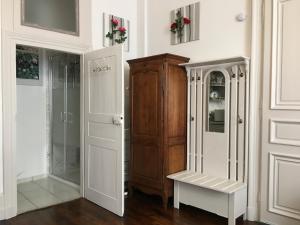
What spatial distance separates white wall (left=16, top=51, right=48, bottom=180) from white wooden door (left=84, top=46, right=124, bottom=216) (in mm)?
1351

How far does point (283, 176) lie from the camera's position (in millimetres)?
2689

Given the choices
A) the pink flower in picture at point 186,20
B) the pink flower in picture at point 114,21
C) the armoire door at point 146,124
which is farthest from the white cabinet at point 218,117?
the pink flower in picture at point 114,21

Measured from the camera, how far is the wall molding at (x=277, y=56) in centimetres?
269

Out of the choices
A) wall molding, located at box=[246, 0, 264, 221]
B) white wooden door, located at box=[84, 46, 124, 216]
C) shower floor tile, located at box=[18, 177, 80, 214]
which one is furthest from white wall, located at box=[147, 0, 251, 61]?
shower floor tile, located at box=[18, 177, 80, 214]

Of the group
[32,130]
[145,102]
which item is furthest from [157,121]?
[32,130]

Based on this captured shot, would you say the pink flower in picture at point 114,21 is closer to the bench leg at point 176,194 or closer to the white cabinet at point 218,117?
the white cabinet at point 218,117

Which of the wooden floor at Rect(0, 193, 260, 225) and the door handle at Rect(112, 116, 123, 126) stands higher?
the door handle at Rect(112, 116, 123, 126)

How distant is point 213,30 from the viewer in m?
3.29

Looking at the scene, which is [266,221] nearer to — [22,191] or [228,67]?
[228,67]

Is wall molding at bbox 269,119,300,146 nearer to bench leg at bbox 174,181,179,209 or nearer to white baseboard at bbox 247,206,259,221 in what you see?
white baseboard at bbox 247,206,259,221

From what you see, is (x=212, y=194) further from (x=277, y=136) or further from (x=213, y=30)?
(x=213, y=30)

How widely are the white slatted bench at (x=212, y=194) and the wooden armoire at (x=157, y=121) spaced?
0.16m

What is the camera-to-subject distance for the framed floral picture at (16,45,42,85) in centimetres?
418

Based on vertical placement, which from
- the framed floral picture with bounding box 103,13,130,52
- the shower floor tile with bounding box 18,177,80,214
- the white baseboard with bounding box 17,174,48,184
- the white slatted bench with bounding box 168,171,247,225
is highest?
→ the framed floral picture with bounding box 103,13,130,52
